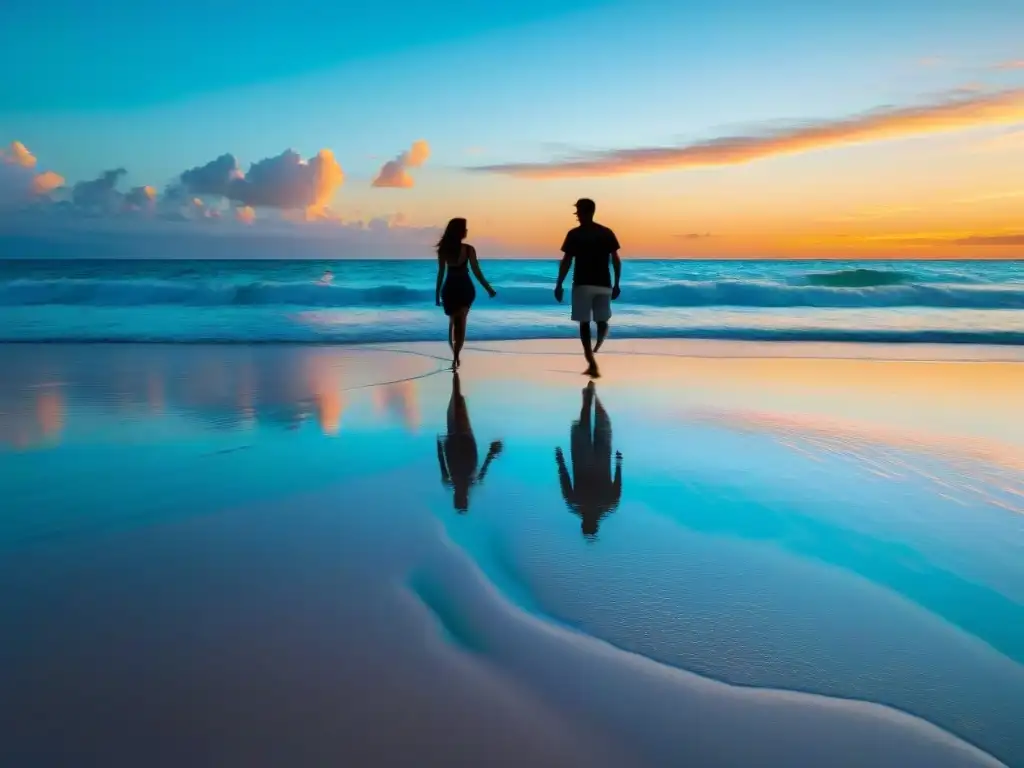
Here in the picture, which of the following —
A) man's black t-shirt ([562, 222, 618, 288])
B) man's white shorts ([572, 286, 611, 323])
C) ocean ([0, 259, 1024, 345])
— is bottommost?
ocean ([0, 259, 1024, 345])

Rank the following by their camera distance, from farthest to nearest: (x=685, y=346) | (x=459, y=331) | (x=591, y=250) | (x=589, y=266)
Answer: (x=685, y=346), (x=459, y=331), (x=589, y=266), (x=591, y=250)

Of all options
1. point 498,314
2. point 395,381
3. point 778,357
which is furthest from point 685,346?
point 498,314

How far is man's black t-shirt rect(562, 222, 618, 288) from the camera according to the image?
969cm

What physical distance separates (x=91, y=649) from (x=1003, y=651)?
129 inches

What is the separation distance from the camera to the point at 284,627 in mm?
2797

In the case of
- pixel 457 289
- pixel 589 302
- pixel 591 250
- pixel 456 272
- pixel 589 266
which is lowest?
pixel 589 302

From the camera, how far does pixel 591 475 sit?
16.4 ft

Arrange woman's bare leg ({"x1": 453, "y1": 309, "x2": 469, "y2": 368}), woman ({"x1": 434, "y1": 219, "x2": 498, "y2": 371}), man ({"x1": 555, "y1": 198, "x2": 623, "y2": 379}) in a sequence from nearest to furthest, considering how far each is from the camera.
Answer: man ({"x1": 555, "y1": 198, "x2": 623, "y2": 379}) < woman ({"x1": 434, "y1": 219, "x2": 498, "y2": 371}) < woman's bare leg ({"x1": 453, "y1": 309, "x2": 469, "y2": 368})

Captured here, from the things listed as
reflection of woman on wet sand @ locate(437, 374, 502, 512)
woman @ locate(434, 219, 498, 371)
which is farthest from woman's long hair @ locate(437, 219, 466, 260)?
reflection of woman on wet sand @ locate(437, 374, 502, 512)

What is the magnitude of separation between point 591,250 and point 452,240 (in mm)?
1933

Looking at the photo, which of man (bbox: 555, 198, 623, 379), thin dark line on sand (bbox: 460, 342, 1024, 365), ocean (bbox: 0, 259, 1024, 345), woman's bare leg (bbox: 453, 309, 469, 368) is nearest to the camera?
man (bbox: 555, 198, 623, 379)

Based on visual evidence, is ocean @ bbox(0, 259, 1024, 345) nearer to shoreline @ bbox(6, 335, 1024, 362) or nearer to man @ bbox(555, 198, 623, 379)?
shoreline @ bbox(6, 335, 1024, 362)

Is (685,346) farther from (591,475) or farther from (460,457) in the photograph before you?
(591,475)

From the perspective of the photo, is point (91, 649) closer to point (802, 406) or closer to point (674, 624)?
point (674, 624)
